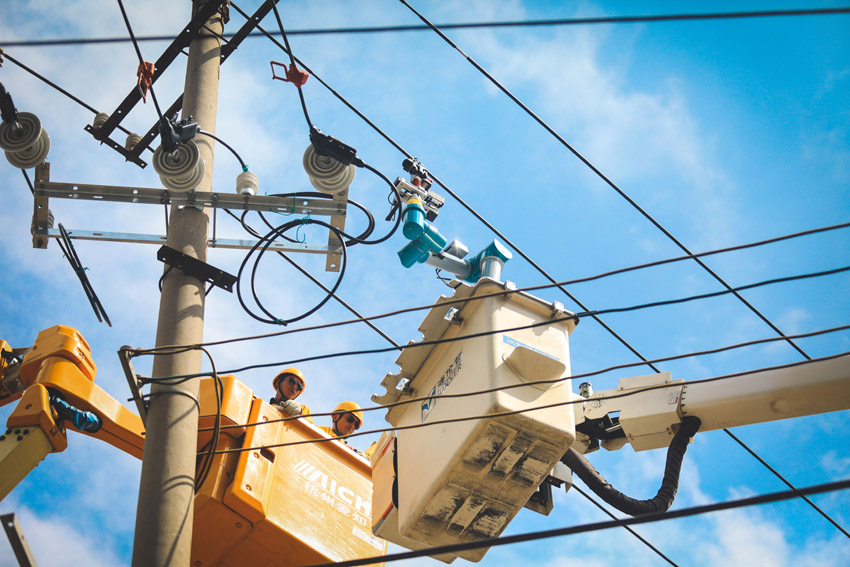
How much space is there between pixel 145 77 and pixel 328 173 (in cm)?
143

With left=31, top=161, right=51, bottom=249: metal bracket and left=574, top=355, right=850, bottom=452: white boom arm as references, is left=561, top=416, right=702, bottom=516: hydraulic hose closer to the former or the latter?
left=574, top=355, right=850, bottom=452: white boom arm

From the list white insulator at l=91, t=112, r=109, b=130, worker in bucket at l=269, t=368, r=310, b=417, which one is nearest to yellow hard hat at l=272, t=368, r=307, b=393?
worker in bucket at l=269, t=368, r=310, b=417

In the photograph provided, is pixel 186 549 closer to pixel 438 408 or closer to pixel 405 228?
pixel 438 408

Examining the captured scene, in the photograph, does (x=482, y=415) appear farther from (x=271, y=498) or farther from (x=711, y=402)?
(x=271, y=498)

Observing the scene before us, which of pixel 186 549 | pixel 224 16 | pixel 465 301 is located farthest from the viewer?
pixel 224 16

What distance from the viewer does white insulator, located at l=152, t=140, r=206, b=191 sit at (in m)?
5.62

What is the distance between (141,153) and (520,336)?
3.33 metres

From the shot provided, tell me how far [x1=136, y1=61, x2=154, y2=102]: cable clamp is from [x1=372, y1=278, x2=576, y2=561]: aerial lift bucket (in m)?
2.43

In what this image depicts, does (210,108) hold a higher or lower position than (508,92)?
lower

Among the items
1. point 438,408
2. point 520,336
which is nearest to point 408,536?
point 438,408

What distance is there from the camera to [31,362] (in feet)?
20.9

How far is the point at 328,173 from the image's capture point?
5859mm

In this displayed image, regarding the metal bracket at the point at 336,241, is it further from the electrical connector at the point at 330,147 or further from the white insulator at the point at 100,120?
the white insulator at the point at 100,120

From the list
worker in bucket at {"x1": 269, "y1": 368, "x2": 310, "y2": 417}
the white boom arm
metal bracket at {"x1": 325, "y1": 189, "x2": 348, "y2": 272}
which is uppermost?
worker in bucket at {"x1": 269, "y1": 368, "x2": 310, "y2": 417}
